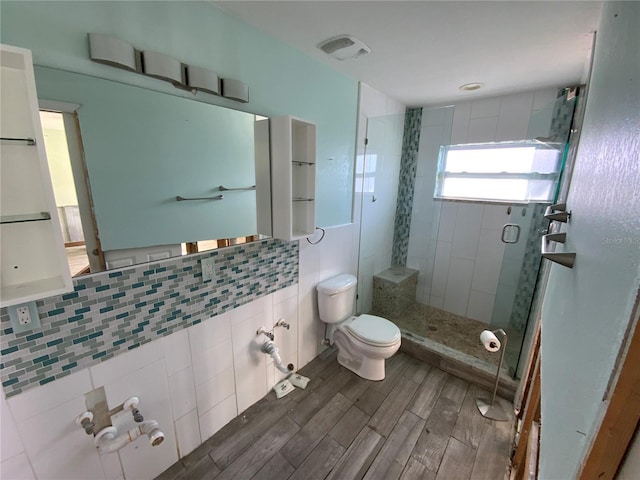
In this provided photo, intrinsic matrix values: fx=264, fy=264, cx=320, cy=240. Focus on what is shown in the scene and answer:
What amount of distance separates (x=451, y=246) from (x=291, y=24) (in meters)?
2.56

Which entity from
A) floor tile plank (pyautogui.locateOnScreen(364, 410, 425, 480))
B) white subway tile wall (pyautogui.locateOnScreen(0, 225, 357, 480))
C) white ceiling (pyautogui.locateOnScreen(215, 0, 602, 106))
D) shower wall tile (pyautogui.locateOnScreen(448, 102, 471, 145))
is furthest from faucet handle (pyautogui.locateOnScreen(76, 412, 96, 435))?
shower wall tile (pyautogui.locateOnScreen(448, 102, 471, 145))

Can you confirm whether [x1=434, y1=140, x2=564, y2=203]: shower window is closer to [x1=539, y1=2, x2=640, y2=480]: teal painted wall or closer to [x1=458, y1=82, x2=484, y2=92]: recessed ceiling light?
[x1=458, y1=82, x2=484, y2=92]: recessed ceiling light

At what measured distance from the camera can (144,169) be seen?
3.88ft

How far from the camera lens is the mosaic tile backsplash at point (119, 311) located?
986mm

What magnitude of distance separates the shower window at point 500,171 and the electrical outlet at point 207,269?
95.8 inches

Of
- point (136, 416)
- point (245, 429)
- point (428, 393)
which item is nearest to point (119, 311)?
point (136, 416)

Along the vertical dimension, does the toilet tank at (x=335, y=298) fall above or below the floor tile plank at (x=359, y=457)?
above

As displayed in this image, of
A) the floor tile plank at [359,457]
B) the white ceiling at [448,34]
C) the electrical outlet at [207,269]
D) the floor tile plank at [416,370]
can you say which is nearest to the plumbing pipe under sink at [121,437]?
the electrical outlet at [207,269]

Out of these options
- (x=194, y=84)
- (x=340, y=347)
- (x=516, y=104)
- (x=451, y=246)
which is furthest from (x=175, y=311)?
(x=516, y=104)

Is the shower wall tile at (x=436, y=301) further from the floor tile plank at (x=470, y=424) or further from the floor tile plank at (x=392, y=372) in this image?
the floor tile plank at (x=470, y=424)

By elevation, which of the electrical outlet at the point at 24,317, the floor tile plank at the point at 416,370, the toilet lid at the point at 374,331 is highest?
the electrical outlet at the point at 24,317

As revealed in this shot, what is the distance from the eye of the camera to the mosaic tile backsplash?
99 centimetres

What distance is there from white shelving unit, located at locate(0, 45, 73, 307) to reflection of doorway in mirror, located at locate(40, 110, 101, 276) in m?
0.07

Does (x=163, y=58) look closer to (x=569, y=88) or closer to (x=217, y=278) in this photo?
(x=217, y=278)
